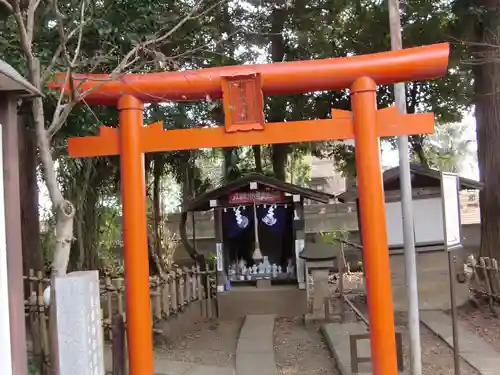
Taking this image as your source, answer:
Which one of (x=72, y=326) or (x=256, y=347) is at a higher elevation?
(x=72, y=326)

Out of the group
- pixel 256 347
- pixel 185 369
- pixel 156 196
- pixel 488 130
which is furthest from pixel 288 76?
pixel 156 196

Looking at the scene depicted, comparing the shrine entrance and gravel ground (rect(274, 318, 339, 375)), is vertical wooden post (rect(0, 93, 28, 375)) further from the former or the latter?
the shrine entrance

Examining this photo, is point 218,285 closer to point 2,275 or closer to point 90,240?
point 90,240

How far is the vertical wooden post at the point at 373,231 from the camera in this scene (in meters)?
5.69

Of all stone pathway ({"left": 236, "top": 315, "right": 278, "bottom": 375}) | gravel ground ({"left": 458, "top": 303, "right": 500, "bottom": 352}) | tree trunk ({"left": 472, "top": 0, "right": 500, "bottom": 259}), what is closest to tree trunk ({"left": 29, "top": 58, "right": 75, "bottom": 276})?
stone pathway ({"left": 236, "top": 315, "right": 278, "bottom": 375})

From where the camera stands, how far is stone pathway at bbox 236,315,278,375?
7.36m

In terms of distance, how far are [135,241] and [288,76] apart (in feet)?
8.41

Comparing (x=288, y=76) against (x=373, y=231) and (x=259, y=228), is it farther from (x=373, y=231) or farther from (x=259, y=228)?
(x=259, y=228)

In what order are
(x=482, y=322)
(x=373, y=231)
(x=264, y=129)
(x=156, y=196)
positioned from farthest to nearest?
(x=156, y=196), (x=482, y=322), (x=264, y=129), (x=373, y=231)

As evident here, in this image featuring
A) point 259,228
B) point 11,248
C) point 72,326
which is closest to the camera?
point 11,248

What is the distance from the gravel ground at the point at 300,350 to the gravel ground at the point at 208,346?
0.78 m

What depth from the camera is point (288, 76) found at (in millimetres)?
6082

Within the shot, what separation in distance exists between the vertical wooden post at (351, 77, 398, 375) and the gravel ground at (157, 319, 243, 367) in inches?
117

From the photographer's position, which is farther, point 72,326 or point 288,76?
point 288,76
